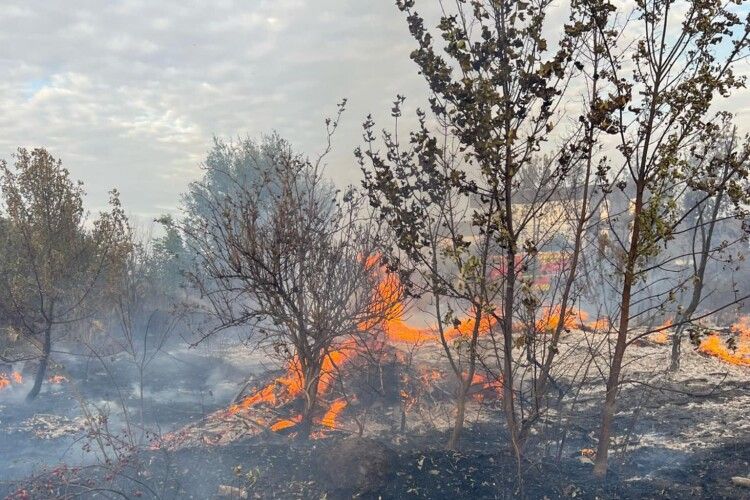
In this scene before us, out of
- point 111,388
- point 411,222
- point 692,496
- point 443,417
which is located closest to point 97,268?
point 111,388

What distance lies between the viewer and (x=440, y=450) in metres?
7.71

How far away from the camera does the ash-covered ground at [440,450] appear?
6.68 meters

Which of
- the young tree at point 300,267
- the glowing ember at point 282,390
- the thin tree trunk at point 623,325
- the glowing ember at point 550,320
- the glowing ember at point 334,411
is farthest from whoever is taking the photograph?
the glowing ember at point 282,390

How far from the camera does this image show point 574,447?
28.3 ft

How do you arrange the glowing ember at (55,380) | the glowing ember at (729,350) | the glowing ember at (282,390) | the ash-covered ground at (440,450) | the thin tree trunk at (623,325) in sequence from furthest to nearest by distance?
the glowing ember at (55,380) < the glowing ember at (729,350) < the glowing ember at (282,390) < the ash-covered ground at (440,450) < the thin tree trunk at (623,325)

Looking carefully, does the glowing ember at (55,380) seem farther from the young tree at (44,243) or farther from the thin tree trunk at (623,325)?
the thin tree trunk at (623,325)

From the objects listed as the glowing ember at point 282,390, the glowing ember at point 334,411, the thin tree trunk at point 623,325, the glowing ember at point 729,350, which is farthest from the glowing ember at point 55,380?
the glowing ember at point 729,350

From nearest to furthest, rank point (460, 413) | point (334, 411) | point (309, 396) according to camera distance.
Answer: point (460, 413), point (309, 396), point (334, 411)

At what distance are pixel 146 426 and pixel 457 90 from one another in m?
12.1

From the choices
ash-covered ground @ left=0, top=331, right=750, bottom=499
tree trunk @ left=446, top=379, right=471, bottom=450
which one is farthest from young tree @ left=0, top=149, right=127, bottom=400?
tree trunk @ left=446, top=379, right=471, bottom=450

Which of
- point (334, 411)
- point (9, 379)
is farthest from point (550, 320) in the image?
point (9, 379)

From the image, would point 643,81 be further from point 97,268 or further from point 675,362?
point 97,268

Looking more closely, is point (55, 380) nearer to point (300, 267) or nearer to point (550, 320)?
point (300, 267)

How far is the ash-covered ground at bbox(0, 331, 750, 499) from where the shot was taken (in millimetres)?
6680
